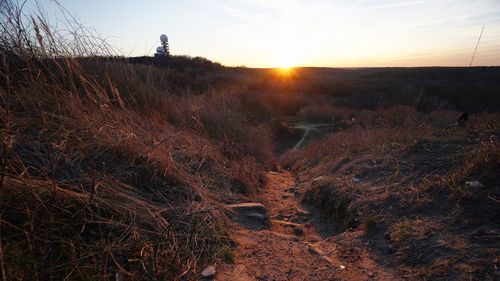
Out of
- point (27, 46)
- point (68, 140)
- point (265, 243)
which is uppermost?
point (27, 46)

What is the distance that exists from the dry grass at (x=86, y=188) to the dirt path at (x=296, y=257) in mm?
258

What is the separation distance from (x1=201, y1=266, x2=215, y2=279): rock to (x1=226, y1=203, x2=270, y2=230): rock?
4.29ft

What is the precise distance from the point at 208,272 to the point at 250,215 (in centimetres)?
163

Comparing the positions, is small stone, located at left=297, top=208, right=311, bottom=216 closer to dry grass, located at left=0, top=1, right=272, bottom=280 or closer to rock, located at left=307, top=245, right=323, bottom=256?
dry grass, located at left=0, top=1, right=272, bottom=280

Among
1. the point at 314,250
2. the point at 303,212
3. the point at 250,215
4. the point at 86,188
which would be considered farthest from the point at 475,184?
the point at 86,188

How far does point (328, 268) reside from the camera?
3014 millimetres

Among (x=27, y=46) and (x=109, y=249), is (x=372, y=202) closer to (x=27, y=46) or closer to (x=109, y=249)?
(x=109, y=249)

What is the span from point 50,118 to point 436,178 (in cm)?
390

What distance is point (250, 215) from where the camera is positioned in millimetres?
4199

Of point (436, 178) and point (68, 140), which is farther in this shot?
point (436, 178)

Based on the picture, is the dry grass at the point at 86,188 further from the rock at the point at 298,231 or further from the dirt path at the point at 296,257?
the rock at the point at 298,231

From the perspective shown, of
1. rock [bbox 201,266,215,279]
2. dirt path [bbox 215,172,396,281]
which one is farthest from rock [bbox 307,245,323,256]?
rock [bbox 201,266,215,279]

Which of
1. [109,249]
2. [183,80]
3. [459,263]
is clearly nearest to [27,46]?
[109,249]

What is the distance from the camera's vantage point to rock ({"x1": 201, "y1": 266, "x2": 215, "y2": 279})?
2.57m
